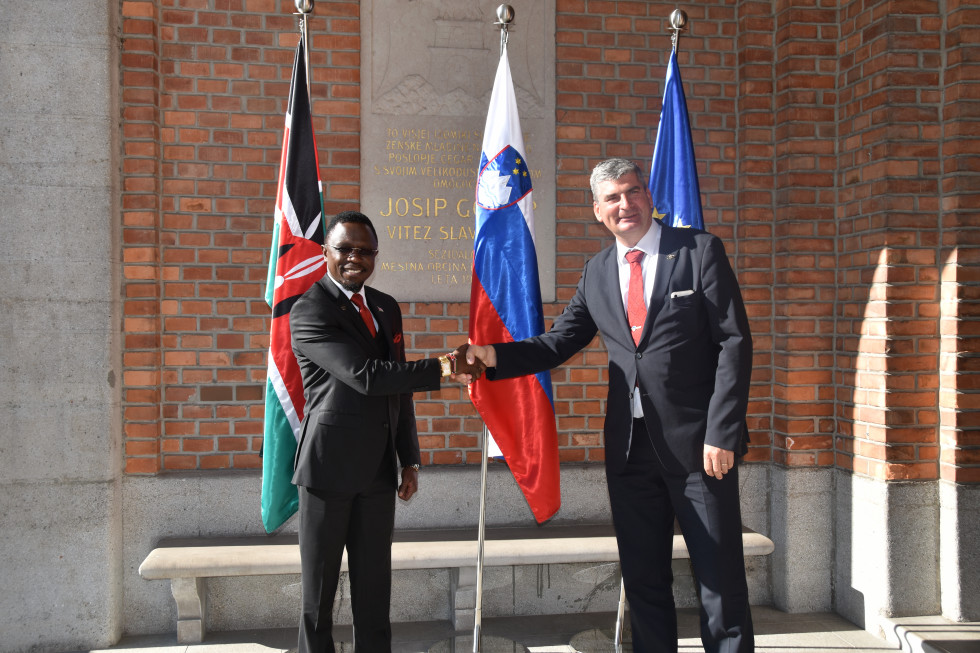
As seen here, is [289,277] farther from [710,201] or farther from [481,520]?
[710,201]

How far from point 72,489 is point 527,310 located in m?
2.30

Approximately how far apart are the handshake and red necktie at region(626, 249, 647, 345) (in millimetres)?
585

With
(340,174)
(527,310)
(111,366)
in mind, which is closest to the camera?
(527,310)

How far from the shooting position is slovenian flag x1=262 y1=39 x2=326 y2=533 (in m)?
3.14

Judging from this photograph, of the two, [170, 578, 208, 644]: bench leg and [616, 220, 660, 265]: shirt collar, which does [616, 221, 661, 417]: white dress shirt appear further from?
[170, 578, 208, 644]: bench leg

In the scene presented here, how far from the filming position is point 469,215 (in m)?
3.89

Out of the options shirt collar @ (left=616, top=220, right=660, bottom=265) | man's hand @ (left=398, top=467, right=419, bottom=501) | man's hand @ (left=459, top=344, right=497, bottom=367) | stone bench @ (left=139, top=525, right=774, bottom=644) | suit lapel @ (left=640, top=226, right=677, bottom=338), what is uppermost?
shirt collar @ (left=616, top=220, right=660, bottom=265)

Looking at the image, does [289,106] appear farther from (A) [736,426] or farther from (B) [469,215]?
(A) [736,426]

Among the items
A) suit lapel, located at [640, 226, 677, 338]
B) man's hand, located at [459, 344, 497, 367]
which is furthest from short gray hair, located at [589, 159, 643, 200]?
man's hand, located at [459, 344, 497, 367]

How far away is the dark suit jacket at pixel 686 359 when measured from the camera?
2.51 meters

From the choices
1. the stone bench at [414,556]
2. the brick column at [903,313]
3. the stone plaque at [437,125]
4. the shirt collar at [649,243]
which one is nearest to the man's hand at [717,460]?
the shirt collar at [649,243]

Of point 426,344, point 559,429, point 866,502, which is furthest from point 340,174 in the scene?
point 866,502

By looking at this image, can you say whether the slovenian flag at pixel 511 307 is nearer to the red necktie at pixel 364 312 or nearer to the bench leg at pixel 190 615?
the red necktie at pixel 364 312

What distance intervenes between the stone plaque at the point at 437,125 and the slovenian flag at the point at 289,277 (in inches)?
20.8
